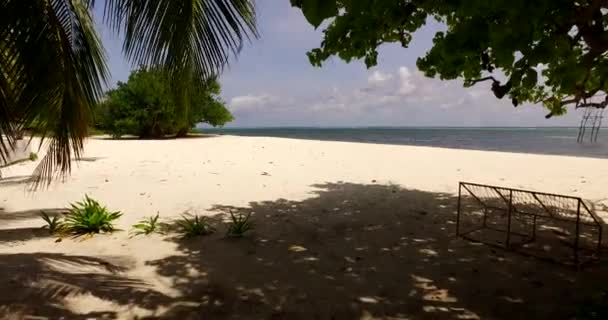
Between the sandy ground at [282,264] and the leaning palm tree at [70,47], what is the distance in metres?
1.69

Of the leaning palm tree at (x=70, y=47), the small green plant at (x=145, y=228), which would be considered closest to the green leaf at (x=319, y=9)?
the leaning palm tree at (x=70, y=47)

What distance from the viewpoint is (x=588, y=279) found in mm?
3832

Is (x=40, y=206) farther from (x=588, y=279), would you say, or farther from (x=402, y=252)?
A: (x=588, y=279)

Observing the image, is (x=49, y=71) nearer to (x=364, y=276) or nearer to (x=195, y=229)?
(x=195, y=229)

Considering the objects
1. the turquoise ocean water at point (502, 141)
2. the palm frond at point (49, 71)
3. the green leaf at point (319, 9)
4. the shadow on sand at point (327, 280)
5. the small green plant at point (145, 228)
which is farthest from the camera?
the turquoise ocean water at point (502, 141)

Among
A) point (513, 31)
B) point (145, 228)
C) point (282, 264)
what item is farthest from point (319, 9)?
point (145, 228)

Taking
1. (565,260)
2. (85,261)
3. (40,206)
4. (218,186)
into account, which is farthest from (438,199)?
(40,206)

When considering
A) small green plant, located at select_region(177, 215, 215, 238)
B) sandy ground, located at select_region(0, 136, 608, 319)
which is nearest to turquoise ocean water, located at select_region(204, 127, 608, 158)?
sandy ground, located at select_region(0, 136, 608, 319)

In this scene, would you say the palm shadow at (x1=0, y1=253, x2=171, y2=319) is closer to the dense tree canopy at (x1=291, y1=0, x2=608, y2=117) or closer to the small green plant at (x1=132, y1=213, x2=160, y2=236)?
the small green plant at (x1=132, y1=213, x2=160, y2=236)

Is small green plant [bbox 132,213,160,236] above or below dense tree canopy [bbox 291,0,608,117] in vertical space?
below

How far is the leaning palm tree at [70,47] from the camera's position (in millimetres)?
2994

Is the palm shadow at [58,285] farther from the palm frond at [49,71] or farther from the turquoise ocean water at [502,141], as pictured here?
the turquoise ocean water at [502,141]

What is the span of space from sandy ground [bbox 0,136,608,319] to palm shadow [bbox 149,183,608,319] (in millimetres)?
19

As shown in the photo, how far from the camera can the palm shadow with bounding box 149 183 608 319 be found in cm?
324
